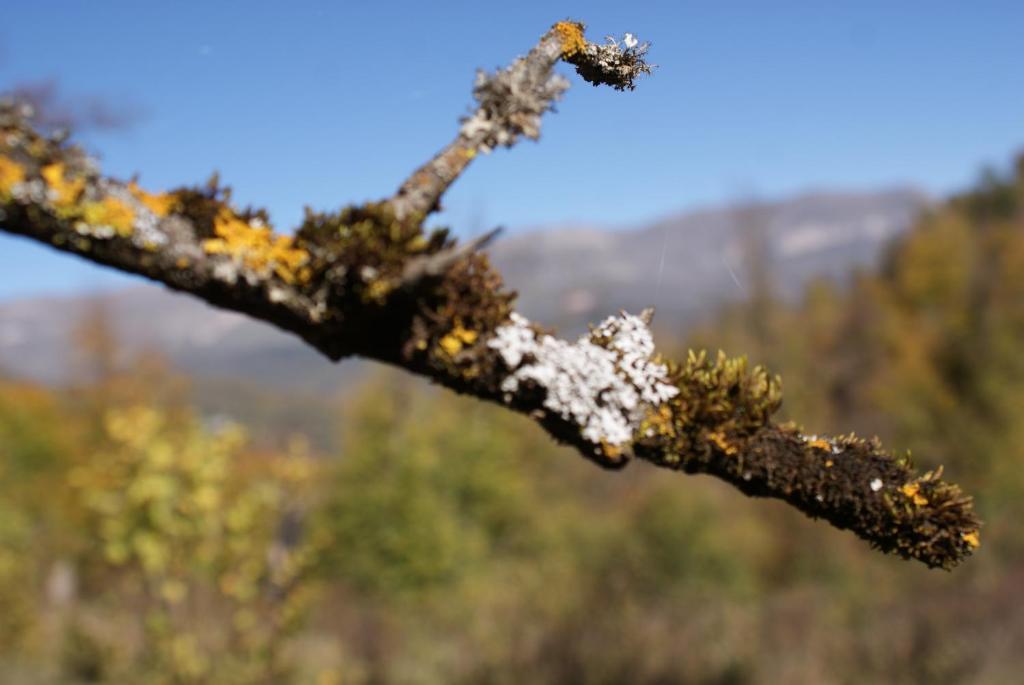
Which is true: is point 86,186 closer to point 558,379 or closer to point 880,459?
point 558,379

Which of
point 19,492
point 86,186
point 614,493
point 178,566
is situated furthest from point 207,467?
point 614,493

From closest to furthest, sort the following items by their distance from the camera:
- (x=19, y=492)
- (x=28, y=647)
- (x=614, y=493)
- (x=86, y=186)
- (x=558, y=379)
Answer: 1. (x=86, y=186)
2. (x=558, y=379)
3. (x=28, y=647)
4. (x=19, y=492)
5. (x=614, y=493)

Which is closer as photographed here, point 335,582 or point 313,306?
point 313,306

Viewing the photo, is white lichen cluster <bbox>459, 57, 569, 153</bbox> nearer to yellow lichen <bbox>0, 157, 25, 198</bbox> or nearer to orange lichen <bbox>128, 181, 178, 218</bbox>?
orange lichen <bbox>128, 181, 178, 218</bbox>

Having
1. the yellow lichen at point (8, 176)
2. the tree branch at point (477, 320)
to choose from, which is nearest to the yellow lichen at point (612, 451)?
the tree branch at point (477, 320)

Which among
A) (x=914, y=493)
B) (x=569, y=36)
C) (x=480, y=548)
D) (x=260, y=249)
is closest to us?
(x=260, y=249)

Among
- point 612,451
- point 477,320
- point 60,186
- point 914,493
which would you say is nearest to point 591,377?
point 612,451

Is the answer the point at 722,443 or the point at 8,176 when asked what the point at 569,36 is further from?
the point at 8,176
